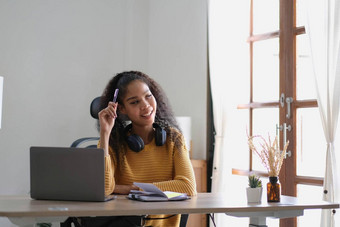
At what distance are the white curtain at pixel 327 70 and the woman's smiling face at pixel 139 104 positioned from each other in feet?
4.85

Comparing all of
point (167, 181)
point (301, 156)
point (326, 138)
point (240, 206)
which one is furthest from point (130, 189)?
point (301, 156)

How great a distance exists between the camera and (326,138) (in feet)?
12.3

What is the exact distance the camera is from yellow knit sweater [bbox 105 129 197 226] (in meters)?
2.70

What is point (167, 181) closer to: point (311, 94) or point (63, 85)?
point (311, 94)

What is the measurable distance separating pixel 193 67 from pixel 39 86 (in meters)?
1.54

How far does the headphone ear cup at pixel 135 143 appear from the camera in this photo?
2.74 m

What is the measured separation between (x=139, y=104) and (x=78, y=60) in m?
2.93

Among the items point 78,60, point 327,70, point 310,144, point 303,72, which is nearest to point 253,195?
point 327,70

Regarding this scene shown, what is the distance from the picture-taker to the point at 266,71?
4703 mm

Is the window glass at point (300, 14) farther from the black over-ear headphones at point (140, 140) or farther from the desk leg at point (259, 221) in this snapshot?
the desk leg at point (259, 221)

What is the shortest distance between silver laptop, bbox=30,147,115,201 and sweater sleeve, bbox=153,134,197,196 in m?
0.37

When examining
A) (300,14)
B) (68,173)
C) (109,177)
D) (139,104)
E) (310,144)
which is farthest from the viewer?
(300,14)

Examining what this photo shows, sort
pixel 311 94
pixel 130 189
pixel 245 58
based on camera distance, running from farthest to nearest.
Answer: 1. pixel 245 58
2. pixel 311 94
3. pixel 130 189

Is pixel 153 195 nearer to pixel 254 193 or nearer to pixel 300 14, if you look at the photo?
pixel 254 193
